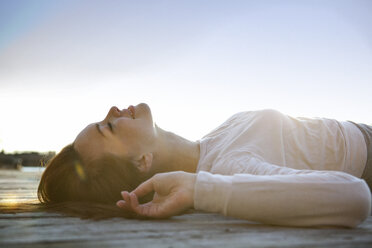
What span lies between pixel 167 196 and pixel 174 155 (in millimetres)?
1005

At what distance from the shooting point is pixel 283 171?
1736mm

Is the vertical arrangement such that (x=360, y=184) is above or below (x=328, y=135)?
below

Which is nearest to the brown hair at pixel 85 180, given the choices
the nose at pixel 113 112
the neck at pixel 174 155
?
the neck at pixel 174 155

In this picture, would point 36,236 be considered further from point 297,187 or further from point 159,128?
point 159,128

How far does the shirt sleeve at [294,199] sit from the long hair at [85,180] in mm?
941

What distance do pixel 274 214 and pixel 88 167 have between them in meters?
1.54

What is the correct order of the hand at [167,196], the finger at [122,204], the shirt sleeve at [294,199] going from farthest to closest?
1. the finger at [122,204]
2. the hand at [167,196]
3. the shirt sleeve at [294,199]

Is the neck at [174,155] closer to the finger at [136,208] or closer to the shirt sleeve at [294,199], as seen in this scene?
the finger at [136,208]

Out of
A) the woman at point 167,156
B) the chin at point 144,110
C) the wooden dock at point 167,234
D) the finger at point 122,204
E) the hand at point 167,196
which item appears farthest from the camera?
the chin at point 144,110

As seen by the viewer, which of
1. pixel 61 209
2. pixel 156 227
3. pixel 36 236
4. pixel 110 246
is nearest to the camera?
pixel 110 246

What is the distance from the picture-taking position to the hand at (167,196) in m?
1.64

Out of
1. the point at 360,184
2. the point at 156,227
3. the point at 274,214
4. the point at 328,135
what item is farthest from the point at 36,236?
the point at 328,135

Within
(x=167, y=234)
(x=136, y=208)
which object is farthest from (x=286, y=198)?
(x=136, y=208)

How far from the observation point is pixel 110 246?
3.83 feet
